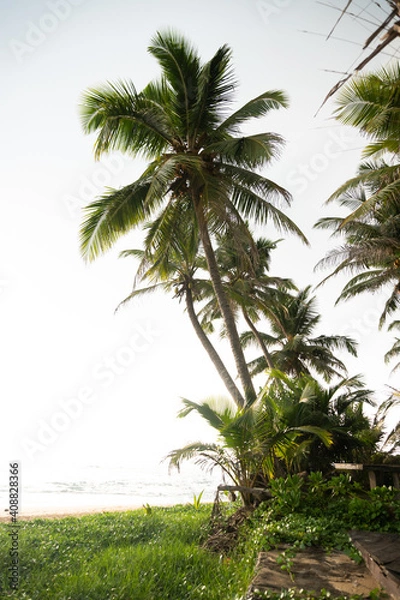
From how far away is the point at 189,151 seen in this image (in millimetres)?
10016

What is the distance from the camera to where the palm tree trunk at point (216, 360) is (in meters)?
9.70

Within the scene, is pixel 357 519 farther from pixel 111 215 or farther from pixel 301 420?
pixel 111 215

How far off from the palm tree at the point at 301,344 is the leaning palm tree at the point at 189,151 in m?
10.9

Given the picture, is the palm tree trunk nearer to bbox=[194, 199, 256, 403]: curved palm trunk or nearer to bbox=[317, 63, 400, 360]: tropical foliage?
bbox=[194, 199, 256, 403]: curved palm trunk

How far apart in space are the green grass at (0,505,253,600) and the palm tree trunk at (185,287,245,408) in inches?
121

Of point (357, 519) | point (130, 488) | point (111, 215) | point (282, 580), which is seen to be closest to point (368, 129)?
point (111, 215)

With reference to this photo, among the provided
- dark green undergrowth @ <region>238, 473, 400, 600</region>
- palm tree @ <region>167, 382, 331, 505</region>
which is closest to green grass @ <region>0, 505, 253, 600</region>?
dark green undergrowth @ <region>238, 473, 400, 600</region>

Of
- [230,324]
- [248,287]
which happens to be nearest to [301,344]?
[248,287]

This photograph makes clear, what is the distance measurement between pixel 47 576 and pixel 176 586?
1.60 m

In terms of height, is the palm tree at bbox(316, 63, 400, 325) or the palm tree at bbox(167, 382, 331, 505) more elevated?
the palm tree at bbox(316, 63, 400, 325)

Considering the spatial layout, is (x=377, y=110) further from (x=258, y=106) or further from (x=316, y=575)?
(x=316, y=575)

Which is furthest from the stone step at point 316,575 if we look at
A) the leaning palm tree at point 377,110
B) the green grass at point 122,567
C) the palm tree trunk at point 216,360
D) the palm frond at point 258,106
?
the palm frond at point 258,106

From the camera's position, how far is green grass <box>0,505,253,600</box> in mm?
4301

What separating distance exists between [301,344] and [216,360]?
1036 centimetres
